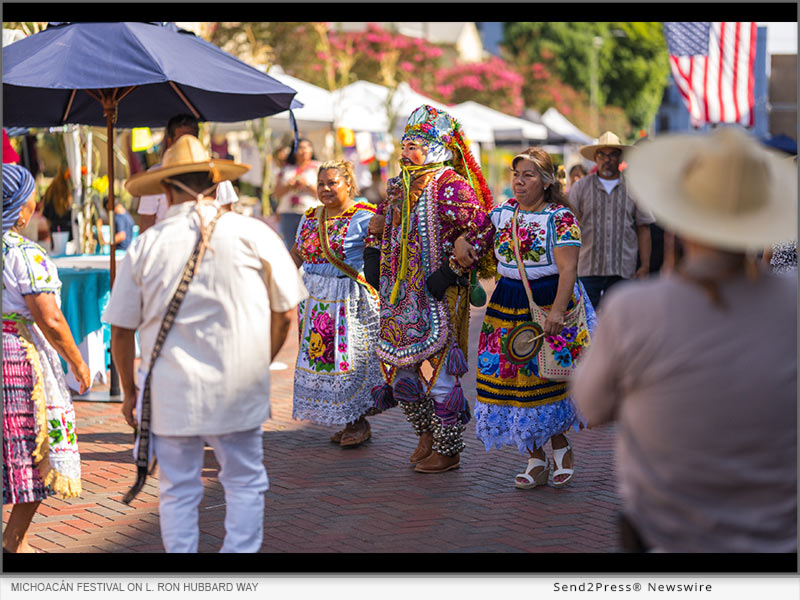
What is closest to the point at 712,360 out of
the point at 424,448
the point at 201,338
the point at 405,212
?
the point at 201,338

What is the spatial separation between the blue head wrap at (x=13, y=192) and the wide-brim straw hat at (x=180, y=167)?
0.63 metres

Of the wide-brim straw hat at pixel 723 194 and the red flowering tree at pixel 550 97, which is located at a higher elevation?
the red flowering tree at pixel 550 97

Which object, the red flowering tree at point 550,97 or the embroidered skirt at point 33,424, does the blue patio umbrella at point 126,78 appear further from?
the red flowering tree at point 550,97

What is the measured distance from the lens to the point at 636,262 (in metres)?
8.73

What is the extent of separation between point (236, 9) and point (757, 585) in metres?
3.39

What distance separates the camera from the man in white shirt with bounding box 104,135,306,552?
12.9 feet

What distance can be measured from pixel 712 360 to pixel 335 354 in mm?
4340

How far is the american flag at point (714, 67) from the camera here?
8508 millimetres

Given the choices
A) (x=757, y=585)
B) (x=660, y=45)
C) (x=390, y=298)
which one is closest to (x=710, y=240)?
(x=757, y=585)

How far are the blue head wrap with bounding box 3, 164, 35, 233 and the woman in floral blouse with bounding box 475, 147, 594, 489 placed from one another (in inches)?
102

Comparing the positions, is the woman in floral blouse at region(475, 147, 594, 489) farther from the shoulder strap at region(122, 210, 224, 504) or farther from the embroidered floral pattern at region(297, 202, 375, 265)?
the shoulder strap at region(122, 210, 224, 504)

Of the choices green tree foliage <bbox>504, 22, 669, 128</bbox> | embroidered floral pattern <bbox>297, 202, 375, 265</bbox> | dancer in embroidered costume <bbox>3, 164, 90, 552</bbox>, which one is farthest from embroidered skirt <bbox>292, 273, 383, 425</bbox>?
green tree foliage <bbox>504, 22, 669, 128</bbox>

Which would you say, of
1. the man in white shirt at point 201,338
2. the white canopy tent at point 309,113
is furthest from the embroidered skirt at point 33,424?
the white canopy tent at point 309,113

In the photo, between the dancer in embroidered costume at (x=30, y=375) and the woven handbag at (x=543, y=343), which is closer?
the dancer in embroidered costume at (x=30, y=375)
